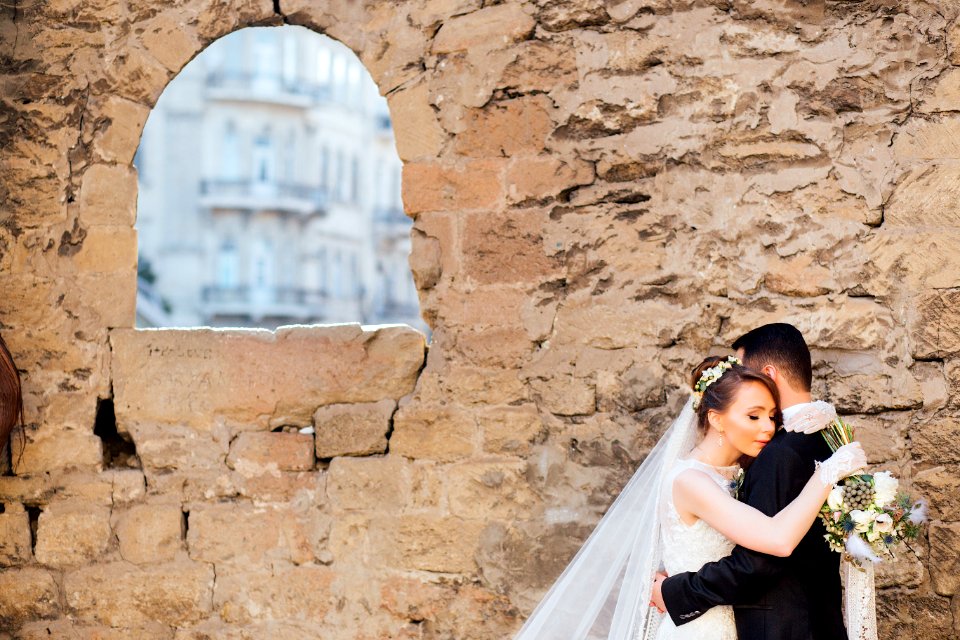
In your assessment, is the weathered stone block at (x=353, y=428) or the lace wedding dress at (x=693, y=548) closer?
the lace wedding dress at (x=693, y=548)

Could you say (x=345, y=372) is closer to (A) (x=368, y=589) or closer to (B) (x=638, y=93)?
(A) (x=368, y=589)

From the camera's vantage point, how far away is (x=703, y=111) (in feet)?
13.0

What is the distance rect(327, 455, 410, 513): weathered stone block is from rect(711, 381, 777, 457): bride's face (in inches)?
60.4

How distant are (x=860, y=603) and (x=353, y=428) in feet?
6.50

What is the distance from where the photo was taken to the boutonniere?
10.2 feet

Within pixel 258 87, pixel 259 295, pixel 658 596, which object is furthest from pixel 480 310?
pixel 258 87

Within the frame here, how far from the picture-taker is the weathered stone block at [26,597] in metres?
4.37

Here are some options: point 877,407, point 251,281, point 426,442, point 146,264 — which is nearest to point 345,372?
point 426,442

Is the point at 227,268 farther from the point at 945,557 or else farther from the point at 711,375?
the point at 711,375

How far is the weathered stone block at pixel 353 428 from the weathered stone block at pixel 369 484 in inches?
1.5

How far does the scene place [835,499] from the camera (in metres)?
2.81

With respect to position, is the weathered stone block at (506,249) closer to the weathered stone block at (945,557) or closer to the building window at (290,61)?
the weathered stone block at (945,557)

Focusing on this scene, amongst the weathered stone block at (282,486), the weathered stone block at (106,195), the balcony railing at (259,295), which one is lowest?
the balcony railing at (259,295)

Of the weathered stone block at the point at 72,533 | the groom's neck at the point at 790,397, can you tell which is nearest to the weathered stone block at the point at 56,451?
the weathered stone block at the point at 72,533
